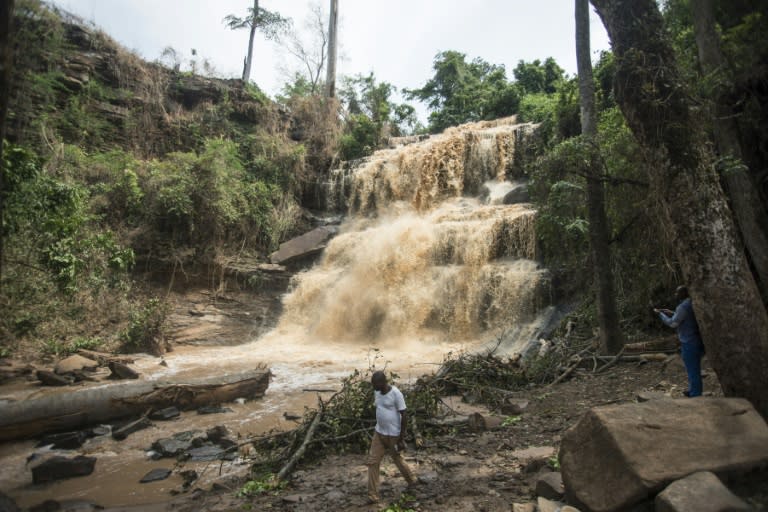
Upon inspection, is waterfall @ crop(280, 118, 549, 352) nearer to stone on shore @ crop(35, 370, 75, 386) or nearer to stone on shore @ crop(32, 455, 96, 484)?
stone on shore @ crop(35, 370, 75, 386)

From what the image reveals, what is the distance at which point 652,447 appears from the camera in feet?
9.44

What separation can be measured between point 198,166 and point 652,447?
17.1m

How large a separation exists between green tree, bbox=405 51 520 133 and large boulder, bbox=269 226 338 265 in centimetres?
1318

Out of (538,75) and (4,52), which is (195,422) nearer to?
(4,52)

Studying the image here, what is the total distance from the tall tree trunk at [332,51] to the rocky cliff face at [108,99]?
167 inches

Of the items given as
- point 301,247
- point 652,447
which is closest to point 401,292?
point 301,247

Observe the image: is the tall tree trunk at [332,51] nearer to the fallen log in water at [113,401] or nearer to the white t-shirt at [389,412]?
the fallen log in water at [113,401]

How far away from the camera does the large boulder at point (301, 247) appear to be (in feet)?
58.1

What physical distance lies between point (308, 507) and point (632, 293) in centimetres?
790

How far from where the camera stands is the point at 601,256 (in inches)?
309

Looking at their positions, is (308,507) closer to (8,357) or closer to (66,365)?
(66,365)

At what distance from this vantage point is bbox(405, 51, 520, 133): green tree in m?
25.1

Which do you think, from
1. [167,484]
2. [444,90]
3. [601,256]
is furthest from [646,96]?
[444,90]

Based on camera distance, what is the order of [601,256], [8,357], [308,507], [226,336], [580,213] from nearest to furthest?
[308,507], [601,256], [580,213], [8,357], [226,336]
